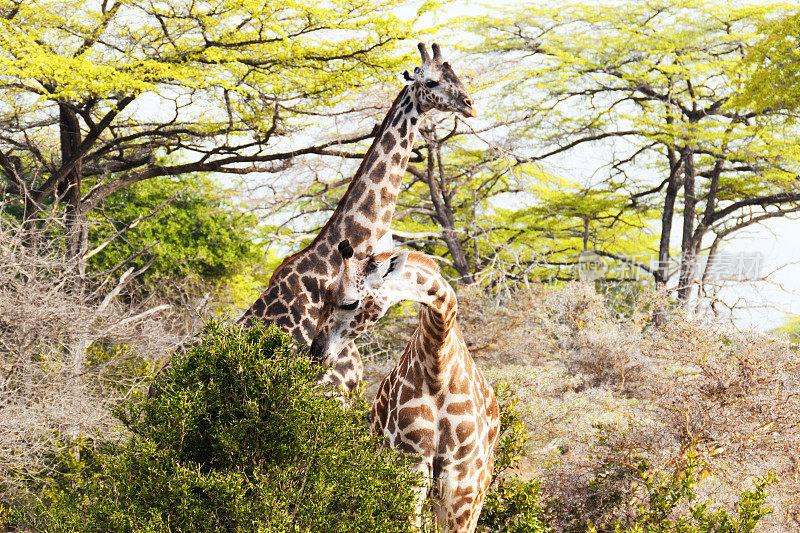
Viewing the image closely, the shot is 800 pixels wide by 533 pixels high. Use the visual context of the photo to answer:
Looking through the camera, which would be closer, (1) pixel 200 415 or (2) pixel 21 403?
(1) pixel 200 415

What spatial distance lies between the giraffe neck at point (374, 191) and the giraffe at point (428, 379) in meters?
1.43

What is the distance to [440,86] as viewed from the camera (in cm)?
482

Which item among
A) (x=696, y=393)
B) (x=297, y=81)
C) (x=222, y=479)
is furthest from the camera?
(x=297, y=81)

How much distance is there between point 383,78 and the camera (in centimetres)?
1282

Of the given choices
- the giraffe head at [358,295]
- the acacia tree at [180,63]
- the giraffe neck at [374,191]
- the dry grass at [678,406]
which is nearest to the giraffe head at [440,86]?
the giraffe neck at [374,191]

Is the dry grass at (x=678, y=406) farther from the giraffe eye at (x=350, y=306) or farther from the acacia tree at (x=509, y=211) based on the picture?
the acacia tree at (x=509, y=211)

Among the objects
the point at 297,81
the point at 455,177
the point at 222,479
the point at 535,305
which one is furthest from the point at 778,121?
the point at 222,479

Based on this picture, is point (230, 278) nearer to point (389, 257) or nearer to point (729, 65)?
point (729, 65)

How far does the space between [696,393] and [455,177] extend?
13403 mm

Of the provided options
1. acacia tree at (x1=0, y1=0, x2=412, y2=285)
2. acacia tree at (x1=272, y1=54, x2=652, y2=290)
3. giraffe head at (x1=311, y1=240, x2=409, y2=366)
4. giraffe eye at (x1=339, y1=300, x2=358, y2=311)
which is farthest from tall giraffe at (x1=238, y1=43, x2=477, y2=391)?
acacia tree at (x1=272, y1=54, x2=652, y2=290)

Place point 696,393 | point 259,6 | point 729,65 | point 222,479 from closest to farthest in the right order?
point 222,479, point 696,393, point 259,6, point 729,65

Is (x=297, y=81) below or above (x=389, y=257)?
above

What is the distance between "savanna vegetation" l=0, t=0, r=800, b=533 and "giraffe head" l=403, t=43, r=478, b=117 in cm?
214

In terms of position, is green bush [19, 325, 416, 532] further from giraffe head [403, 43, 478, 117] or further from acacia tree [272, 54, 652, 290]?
acacia tree [272, 54, 652, 290]
